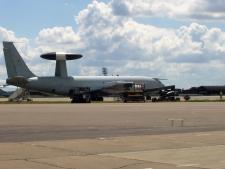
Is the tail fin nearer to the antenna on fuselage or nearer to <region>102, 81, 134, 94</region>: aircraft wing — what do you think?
the antenna on fuselage

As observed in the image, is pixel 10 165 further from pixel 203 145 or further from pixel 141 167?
pixel 203 145

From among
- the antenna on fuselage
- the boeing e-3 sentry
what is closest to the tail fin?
the boeing e-3 sentry

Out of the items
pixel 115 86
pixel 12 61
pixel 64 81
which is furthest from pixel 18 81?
pixel 115 86

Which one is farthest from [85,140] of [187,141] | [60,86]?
[60,86]

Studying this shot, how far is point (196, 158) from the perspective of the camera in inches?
577

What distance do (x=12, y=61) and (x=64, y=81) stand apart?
9.79m

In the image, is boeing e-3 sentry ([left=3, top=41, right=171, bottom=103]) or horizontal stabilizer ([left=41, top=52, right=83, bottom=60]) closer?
boeing e-3 sentry ([left=3, top=41, right=171, bottom=103])

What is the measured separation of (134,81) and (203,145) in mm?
84951

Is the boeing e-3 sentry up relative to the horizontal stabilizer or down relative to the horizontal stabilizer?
down

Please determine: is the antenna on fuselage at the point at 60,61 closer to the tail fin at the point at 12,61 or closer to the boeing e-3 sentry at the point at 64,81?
the boeing e-3 sentry at the point at 64,81

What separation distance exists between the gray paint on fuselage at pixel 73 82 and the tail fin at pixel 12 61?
10.9 ft

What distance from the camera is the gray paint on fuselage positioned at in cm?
9444

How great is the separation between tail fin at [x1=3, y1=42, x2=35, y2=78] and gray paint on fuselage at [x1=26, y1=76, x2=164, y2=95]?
3.31 m

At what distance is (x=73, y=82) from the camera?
9881 cm
